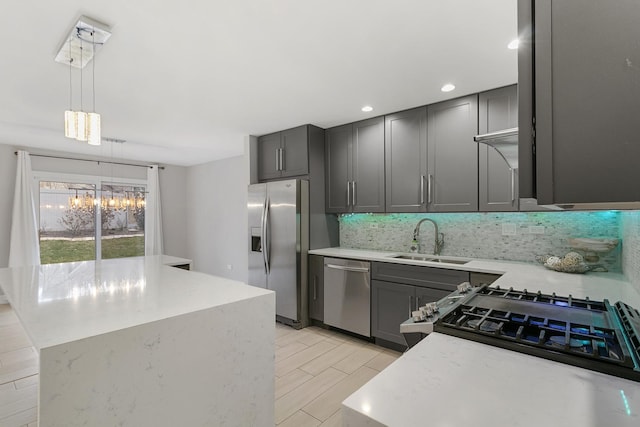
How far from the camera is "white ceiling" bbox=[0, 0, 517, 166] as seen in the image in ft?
5.59

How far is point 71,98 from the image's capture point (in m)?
2.91

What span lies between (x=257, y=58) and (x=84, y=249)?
5.34 m

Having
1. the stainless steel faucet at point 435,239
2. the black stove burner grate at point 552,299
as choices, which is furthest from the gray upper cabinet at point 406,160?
the black stove burner grate at point 552,299

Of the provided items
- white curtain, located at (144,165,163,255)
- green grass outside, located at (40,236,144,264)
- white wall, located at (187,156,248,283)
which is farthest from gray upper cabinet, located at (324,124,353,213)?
green grass outside, located at (40,236,144,264)

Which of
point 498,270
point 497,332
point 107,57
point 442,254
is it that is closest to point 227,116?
point 107,57

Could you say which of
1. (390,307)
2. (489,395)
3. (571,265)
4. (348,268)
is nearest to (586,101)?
(489,395)

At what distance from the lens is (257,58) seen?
221cm

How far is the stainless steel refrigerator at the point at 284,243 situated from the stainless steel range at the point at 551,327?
239 centimetres

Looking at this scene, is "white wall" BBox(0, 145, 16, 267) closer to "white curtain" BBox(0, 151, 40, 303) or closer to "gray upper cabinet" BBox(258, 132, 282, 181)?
"white curtain" BBox(0, 151, 40, 303)

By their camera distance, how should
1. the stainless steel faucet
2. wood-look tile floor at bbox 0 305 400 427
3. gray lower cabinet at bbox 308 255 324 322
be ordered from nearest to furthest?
wood-look tile floor at bbox 0 305 400 427 → the stainless steel faucet → gray lower cabinet at bbox 308 255 324 322

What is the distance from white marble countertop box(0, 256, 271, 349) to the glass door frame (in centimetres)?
367

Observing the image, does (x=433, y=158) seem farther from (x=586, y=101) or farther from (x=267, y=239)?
(x=586, y=101)

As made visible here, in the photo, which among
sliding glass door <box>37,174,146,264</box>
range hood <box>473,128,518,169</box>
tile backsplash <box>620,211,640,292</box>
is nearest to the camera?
range hood <box>473,128,518,169</box>

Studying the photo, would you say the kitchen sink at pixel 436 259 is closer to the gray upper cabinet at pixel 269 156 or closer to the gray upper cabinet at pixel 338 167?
the gray upper cabinet at pixel 338 167
